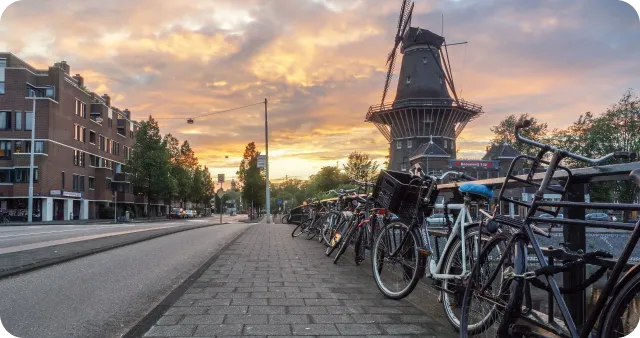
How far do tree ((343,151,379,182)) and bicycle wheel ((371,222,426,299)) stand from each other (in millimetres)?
43294

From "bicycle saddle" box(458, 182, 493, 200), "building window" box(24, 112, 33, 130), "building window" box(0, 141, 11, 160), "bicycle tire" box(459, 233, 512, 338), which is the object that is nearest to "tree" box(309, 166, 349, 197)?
"building window" box(24, 112, 33, 130)

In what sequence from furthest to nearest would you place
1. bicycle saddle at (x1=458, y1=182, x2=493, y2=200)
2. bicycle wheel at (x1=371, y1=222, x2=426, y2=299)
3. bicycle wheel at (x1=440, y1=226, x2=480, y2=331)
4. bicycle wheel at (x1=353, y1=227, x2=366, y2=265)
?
1. bicycle wheel at (x1=353, y1=227, x2=366, y2=265)
2. bicycle wheel at (x1=371, y1=222, x2=426, y2=299)
3. bicycle wheel at (x1=440, y1=226, x2=480, y2=331)
4. bicycle saddle at (x1=458, y1=182, x2=493, y2=200)

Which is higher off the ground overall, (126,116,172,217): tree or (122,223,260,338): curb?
(126,116,172,217): tree

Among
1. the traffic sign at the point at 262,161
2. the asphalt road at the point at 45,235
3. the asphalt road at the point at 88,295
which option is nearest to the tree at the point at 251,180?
the traffic sign at the point at 262,161

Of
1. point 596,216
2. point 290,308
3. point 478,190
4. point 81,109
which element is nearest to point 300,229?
point 290,308

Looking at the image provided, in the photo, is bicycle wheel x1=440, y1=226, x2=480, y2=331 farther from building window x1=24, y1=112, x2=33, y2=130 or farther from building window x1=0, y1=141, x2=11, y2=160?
building window x1=0, y1=141, x2=11, y2=160

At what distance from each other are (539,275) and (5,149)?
51.2 meters

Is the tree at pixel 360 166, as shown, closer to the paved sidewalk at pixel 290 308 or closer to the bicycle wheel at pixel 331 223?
the bicycle wheel at pixel 331 223

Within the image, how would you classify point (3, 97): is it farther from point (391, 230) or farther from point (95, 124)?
point (391, 230)

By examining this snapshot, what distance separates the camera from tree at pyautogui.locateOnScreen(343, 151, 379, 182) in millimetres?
49188

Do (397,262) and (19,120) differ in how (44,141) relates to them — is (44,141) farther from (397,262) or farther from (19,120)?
(397,262)

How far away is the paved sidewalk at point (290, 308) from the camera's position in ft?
11.6

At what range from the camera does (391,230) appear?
5.06 metres

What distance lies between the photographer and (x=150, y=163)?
187ft
